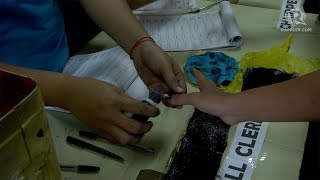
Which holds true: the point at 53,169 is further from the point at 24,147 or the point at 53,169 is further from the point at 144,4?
the point at 144,4

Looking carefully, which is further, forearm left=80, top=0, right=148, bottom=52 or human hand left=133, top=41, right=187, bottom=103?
forearm left=80, top=0, right=148, bottom=52

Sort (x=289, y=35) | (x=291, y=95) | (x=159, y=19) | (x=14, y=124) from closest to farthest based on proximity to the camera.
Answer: (x=14, y=124), (x=291, y=95), (x=289, y=35), (x=159, y=19)

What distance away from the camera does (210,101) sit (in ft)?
2.26

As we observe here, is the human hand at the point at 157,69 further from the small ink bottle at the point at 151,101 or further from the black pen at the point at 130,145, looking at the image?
the black pen at the point at 130,145

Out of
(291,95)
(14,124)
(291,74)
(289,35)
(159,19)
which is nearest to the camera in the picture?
(14,124)

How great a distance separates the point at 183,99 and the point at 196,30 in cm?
40

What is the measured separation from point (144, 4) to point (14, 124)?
0.94 m

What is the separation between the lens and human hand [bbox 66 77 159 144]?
69 cm

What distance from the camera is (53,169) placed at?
42 centimetres

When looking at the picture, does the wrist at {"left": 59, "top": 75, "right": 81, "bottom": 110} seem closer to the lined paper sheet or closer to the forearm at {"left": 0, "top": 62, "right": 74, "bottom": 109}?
the forearm at {"left": 0, "top": 62, "right": 74, "bottom": 109}

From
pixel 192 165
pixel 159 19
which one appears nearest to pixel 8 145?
pixel 192 165

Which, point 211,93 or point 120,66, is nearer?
point 211,93

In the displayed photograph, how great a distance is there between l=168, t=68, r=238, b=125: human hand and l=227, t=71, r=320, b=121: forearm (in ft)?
0.04

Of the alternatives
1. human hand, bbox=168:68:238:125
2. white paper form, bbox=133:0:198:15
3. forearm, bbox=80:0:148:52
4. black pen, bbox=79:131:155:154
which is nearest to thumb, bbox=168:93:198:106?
human hand, bbox=168:68:238:125
